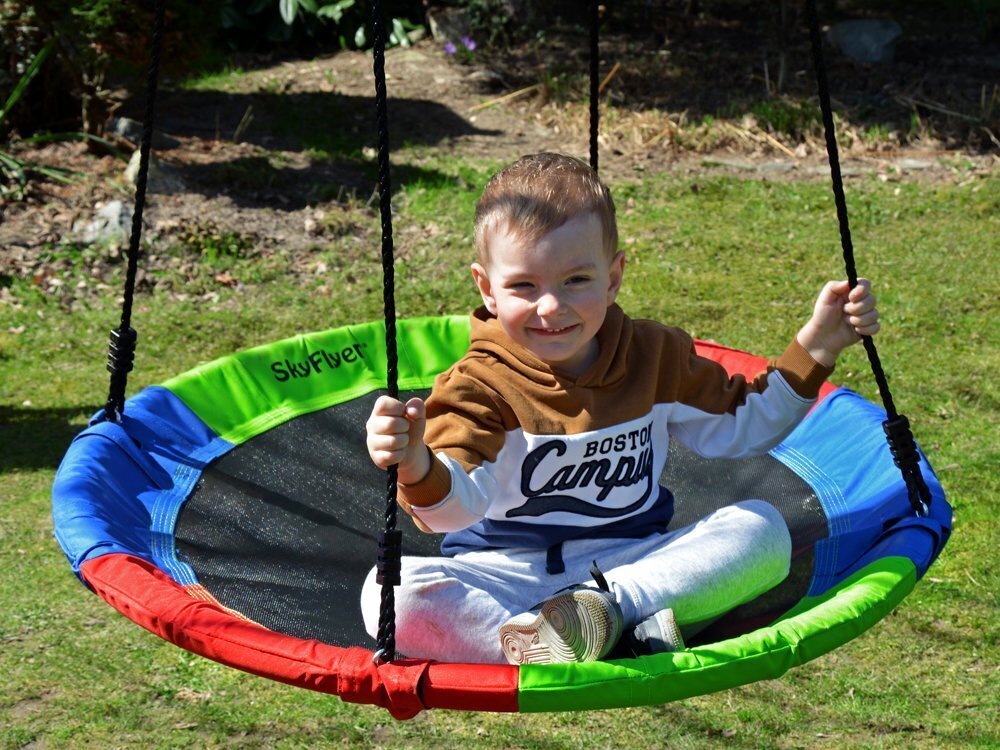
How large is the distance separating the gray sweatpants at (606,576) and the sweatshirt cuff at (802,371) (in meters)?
0.24

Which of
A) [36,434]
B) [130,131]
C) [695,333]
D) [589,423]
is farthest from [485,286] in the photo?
[130,131]

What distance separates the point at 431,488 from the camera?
2.01 meters

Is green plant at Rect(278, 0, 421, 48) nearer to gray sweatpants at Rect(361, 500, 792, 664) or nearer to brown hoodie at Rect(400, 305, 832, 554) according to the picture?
brown hoodie at Rect(400, 305, 832, 554)

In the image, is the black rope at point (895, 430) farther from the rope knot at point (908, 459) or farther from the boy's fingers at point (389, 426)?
the boy's fingers at point (389, 426)

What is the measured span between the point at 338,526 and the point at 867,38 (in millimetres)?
5527

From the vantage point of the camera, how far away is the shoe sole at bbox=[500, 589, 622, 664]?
1958 millimetres

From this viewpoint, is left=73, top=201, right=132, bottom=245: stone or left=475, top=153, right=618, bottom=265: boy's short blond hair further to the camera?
left=73, top=201, right=132, bottom=245: stone

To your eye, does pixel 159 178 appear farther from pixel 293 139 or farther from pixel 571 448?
pixel 571 448

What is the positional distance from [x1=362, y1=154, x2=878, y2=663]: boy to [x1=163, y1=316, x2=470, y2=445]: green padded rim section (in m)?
0.92

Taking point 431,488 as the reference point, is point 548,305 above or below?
above

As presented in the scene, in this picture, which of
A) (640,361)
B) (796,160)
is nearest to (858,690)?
(640,361)

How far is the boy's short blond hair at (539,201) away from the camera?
212cm

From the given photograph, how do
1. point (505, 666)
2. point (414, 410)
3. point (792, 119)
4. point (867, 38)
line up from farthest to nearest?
point (867, 38)
point (792, 119)
point (414, 410)
point (505, 666)

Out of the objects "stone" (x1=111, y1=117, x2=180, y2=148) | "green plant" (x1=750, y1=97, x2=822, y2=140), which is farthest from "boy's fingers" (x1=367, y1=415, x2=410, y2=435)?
"green plant" (x1=750, y1=97, x2=822, y2=140)
